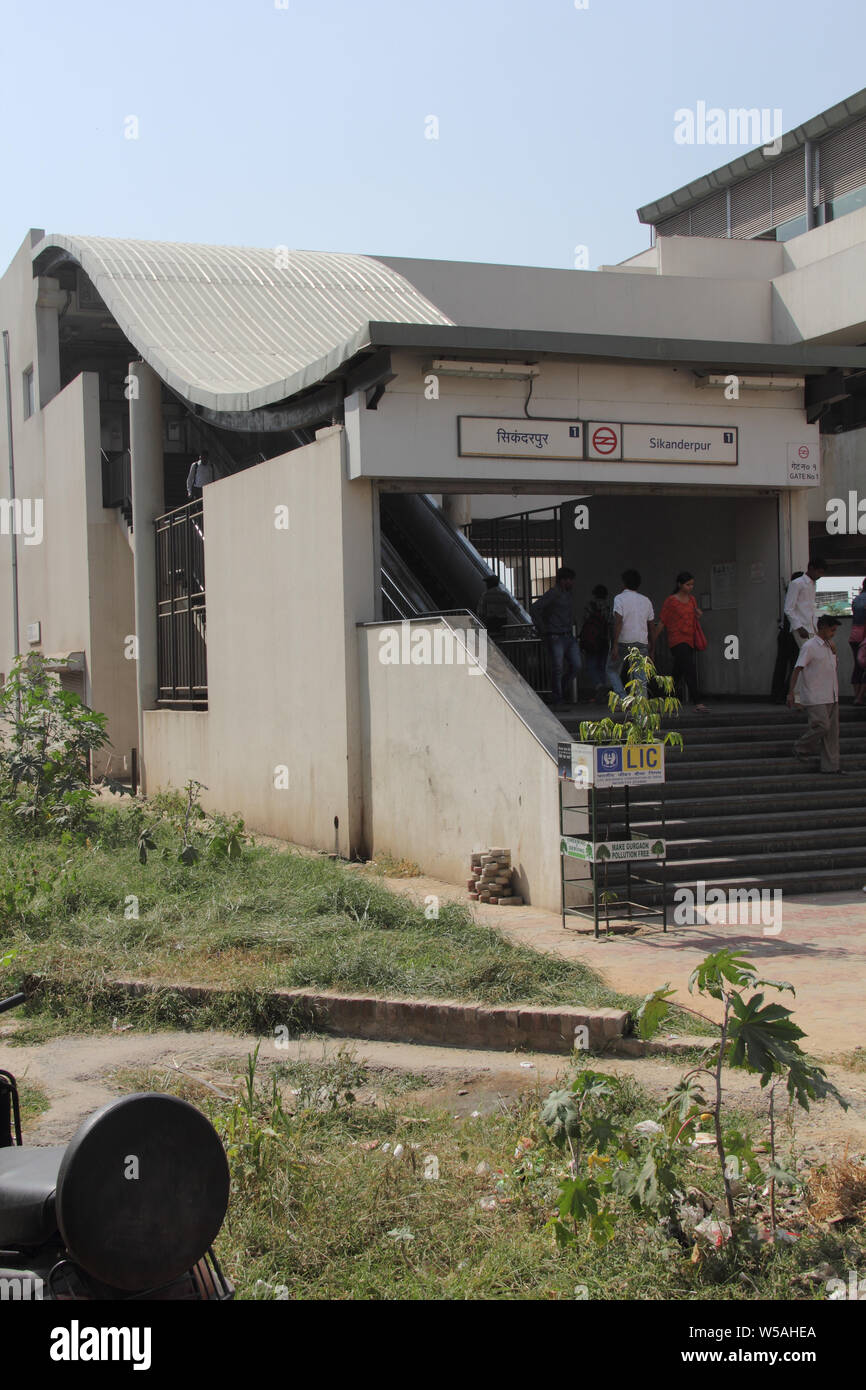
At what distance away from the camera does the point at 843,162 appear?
35531 mm

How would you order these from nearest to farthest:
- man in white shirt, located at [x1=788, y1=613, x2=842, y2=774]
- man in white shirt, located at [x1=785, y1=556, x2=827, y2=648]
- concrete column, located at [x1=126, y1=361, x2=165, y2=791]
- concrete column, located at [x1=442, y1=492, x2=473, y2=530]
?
man in white shirt, located at [x1=788, y1=613, x2=842, y2=774]
man in white shirt, located at [x1=785, y1=556, x2=827, y2=648]
concrete column, located at [x1=126, y1=361, x2=165, y2=791]
concrete column, located at [x1=442, y1=492, x2=473, y2=530]

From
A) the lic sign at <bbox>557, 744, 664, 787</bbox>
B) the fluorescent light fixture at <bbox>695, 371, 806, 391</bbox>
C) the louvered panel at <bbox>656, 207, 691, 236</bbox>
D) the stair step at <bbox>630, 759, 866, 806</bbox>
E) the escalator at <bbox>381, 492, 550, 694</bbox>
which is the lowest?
the stair step at <bbox>630, 759, 866, 806</bbox>

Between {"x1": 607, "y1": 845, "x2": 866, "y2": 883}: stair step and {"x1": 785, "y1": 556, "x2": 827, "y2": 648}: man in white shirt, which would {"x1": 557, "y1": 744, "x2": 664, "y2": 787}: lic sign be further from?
{"x1": 785, "y1": 556, "x2": 827, "y2": 648}: man in white shirt

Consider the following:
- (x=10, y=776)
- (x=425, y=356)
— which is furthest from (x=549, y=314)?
(x=10, y=776)

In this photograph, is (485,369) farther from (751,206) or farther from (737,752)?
(751,206)

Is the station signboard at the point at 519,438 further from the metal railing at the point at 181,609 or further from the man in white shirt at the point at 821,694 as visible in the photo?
the metal railing at the point at 181,609

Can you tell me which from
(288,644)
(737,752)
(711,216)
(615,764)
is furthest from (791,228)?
(615,764)

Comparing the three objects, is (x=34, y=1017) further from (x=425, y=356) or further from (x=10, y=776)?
(x=425, y=356)

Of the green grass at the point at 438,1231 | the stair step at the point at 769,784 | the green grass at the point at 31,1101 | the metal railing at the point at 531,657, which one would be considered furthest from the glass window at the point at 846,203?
the green grass at the point at 438,1231

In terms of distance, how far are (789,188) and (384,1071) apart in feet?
121

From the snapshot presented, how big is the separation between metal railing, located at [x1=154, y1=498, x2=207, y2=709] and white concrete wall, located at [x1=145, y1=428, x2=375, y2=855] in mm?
822

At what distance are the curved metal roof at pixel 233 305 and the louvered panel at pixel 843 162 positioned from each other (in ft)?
61.8

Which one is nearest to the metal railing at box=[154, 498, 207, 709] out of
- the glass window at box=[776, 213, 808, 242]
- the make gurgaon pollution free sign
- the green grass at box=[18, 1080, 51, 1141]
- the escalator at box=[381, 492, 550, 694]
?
the escalator at box=[381, 492, 550, 694]

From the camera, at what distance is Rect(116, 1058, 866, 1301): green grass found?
3896 millimetres
